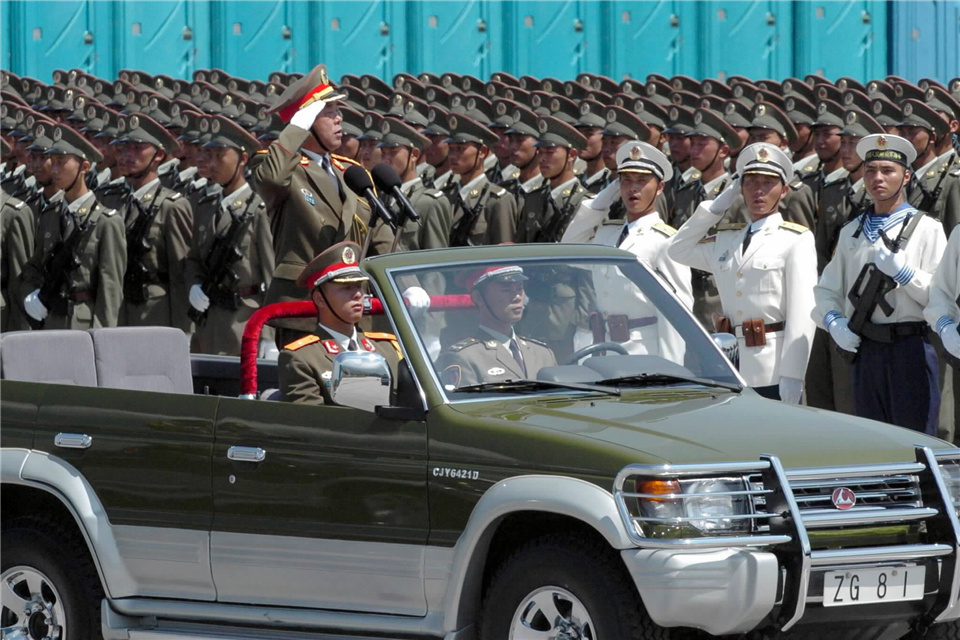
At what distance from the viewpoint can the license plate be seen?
5918mm

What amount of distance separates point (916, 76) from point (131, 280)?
13.3 meters

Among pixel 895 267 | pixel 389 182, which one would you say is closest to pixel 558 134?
pixel 895 267

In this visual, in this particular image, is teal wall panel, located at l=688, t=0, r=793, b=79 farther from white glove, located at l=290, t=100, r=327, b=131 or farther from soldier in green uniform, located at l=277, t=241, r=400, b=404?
soldier in green uniform, located at l=277, t=241, r=400, b=404

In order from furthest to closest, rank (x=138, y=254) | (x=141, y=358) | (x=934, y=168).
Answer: (x=138, y=254)
(x=934, y=168)
(x=141, y=358)

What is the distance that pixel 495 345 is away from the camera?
6754mm

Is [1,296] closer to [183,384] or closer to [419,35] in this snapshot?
[183,384]

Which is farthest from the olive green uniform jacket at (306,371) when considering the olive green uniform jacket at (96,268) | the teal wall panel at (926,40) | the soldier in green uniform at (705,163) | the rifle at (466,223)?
the teal wall panel at (926,40)

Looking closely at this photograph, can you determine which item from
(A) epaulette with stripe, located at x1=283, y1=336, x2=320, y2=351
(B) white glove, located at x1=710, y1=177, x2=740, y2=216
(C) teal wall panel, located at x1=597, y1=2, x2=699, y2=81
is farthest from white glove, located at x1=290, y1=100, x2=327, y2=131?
(C) teal wall panel, located at x1=597, y1=2, x2=699, y2=81

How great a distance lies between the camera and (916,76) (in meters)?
26.3

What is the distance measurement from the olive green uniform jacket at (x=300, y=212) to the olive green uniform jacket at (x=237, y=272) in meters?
5.18

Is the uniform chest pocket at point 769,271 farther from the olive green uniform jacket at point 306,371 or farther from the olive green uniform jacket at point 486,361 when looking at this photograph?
the olive green uniform jacket at point 486,361

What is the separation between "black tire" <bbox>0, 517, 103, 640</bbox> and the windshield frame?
4.81 feet

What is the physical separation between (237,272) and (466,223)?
175 centimetres

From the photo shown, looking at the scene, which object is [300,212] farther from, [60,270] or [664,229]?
[60,270]
